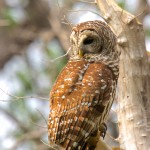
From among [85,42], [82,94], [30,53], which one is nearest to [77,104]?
[82,94]

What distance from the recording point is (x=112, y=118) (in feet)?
22.8

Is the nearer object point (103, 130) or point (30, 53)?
point (103, 130)

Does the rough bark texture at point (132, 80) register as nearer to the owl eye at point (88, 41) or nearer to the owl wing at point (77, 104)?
the owl wing at point (77, 104)

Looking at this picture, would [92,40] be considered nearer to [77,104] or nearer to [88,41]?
[88,41]

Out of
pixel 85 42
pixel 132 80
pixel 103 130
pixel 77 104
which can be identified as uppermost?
pixel 85 42

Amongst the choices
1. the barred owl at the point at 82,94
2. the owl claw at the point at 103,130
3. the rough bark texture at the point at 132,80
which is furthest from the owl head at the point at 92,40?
the owl claw at the point at 103,130

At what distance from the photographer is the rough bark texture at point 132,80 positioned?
5125mm

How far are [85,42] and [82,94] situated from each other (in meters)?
0.59

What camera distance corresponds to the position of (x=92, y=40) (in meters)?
5.43

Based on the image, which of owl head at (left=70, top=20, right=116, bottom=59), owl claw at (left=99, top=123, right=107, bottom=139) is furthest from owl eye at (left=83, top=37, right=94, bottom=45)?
owl claw at (left=99, top=123, right=107, bottom=139)

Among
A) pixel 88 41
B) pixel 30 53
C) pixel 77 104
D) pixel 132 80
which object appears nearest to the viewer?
pixel 77 104

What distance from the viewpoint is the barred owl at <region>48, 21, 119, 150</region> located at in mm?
4887

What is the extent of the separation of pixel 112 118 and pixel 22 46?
4.43 metres

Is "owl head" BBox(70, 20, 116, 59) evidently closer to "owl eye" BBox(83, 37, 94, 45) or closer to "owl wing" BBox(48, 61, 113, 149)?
"owl eye" BBox(83, 37, 94, 45)
